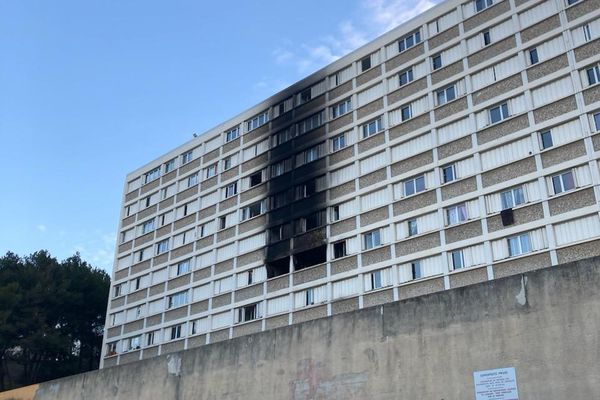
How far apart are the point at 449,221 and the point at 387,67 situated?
34.5 ft

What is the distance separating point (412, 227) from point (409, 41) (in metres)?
11.0

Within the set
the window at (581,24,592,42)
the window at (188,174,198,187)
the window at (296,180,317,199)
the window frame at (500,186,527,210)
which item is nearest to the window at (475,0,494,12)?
the window at (581,24,592,42)

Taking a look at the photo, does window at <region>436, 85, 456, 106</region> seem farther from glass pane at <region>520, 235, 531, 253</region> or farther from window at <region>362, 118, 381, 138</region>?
glass pane at <region>520, 235, 531, 253</region>

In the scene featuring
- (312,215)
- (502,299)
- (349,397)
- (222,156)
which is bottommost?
(349,397)

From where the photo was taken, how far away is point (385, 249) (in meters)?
31.3

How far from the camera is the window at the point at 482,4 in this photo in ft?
104

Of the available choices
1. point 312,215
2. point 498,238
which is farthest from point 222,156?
point 498,238

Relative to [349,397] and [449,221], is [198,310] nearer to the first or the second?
[449,221]

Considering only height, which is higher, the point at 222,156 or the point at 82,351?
the point at 222,156

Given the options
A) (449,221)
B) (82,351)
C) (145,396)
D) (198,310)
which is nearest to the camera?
(145,396)

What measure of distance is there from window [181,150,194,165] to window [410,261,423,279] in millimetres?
22130

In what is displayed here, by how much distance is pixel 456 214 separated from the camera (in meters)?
29.3

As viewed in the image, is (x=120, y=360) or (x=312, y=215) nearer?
(x=312, y=215)

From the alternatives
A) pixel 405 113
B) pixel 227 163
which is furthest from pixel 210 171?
pixel 405 113
